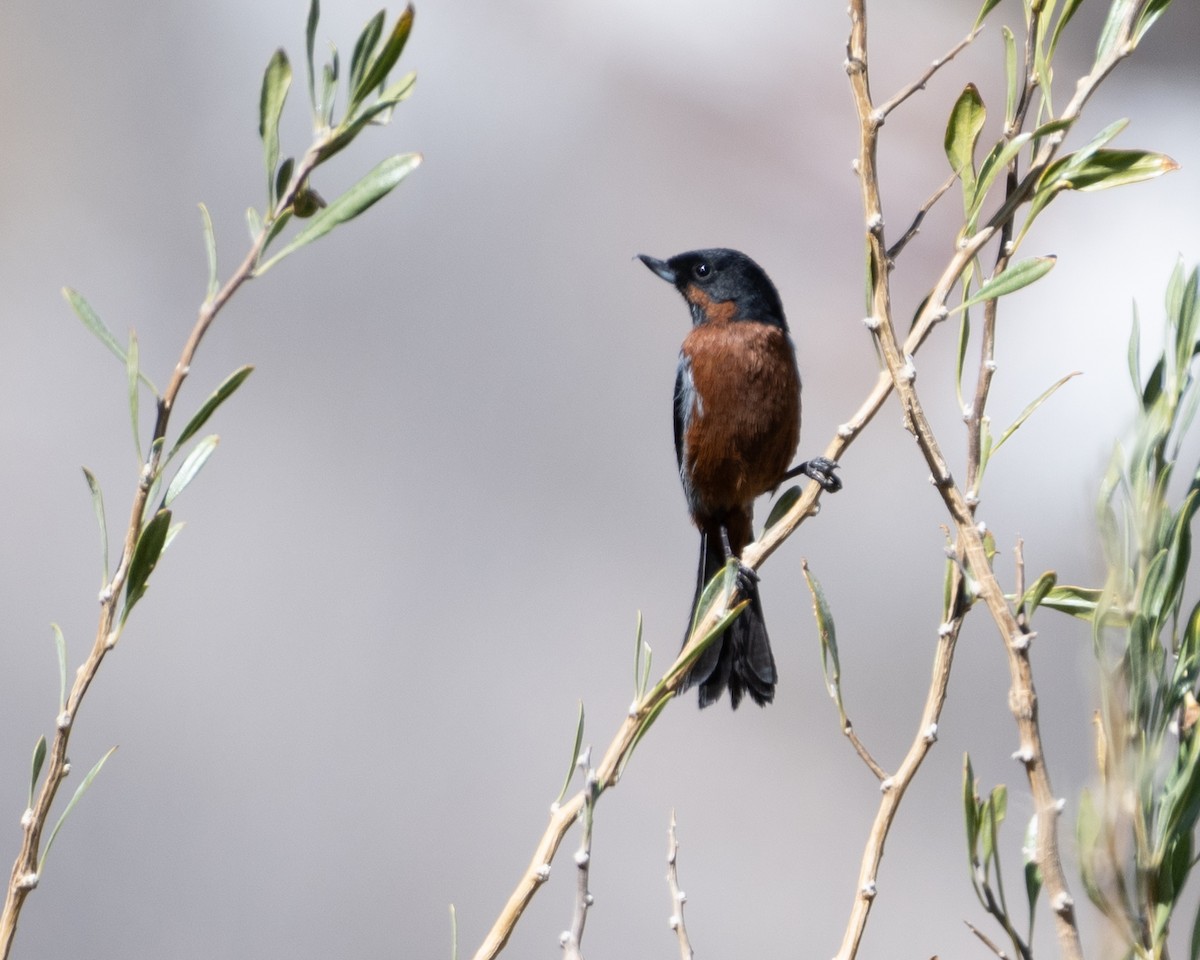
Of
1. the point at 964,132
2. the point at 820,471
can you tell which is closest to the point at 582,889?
the point at 964,132

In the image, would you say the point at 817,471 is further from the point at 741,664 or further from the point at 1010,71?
the point at 1010,71

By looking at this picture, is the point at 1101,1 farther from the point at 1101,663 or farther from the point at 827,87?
the point at 1101,663

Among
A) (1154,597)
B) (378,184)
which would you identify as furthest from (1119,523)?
(378,184)

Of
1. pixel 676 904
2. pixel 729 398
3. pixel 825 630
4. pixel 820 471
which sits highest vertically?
pixel 729 398

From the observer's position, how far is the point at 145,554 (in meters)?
0.33

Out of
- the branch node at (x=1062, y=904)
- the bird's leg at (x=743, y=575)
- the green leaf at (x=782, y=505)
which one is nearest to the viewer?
the branch node at (x=1062, y=904)

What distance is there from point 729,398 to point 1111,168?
2.16 feet

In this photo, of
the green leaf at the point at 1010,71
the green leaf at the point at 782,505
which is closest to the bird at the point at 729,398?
the green leaf at the point at 782,505

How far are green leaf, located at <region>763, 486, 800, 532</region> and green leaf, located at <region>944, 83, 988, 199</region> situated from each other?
0.15m

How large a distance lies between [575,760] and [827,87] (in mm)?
1283

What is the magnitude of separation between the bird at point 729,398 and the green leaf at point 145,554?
0.65 meters

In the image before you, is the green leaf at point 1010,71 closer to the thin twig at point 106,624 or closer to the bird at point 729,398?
the thin twig at point 106,624

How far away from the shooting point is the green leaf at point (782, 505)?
1.60ft

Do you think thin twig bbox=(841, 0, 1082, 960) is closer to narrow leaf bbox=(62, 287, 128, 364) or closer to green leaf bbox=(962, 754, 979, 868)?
green leaf bbox=(962, 754, 979, 868)
